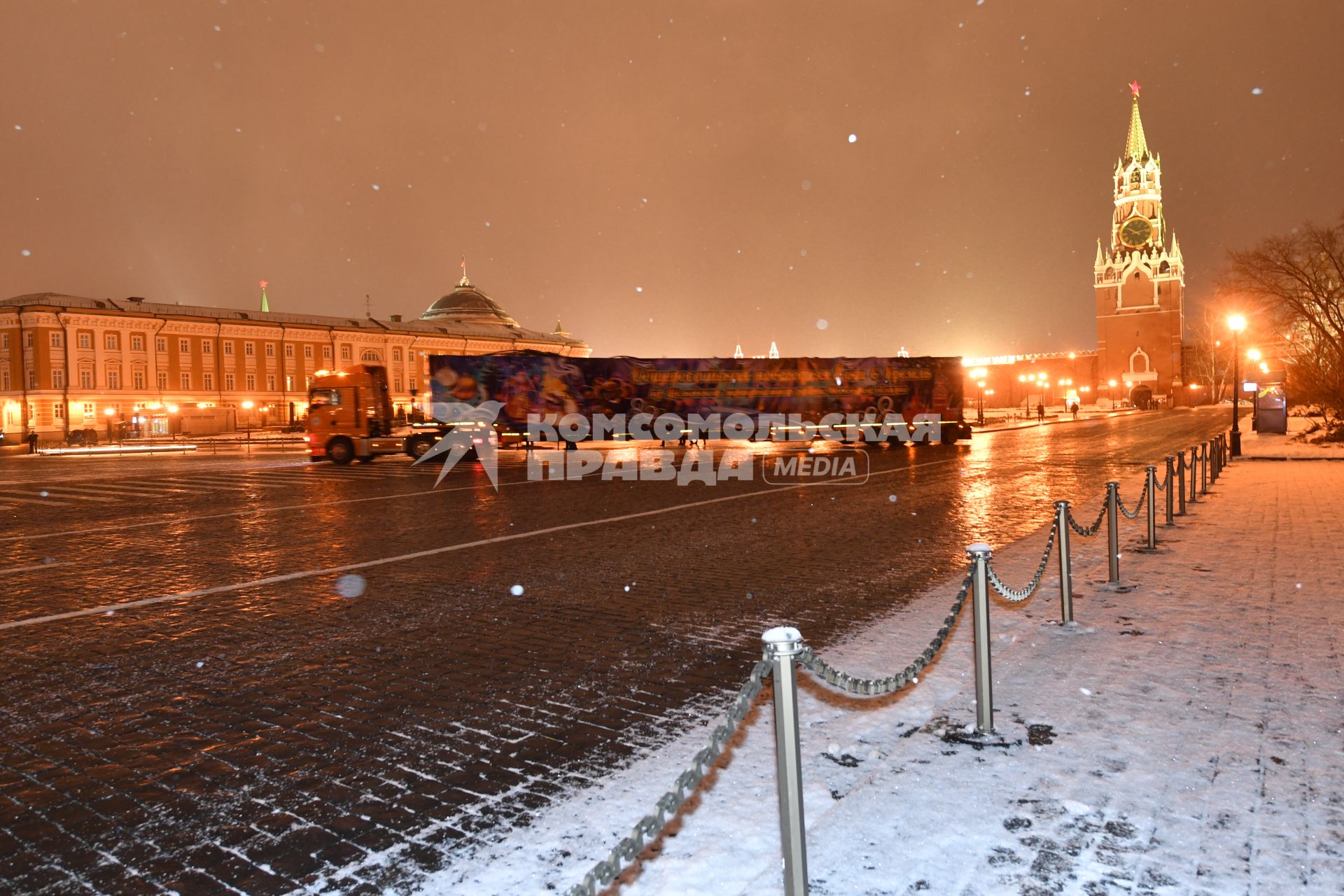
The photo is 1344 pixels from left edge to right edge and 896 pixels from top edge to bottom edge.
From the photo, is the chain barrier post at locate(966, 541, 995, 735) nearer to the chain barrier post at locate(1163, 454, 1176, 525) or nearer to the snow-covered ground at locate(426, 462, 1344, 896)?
the snow-covered ground at locate(426, 462, 1344, 896)

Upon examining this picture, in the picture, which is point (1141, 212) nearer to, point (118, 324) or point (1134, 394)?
point (1134, 394)

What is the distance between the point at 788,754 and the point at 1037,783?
1.74 meters

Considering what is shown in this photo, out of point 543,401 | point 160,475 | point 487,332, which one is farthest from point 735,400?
point 487,332

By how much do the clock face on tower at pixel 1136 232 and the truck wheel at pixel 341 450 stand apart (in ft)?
424

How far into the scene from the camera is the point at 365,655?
6.50 metres

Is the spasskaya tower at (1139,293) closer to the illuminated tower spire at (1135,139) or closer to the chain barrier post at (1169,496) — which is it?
the illuminated tower spire at (1135,139)

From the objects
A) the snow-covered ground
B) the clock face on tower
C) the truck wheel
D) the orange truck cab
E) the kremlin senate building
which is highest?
the clock face on tower

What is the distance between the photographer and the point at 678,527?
42.9ft

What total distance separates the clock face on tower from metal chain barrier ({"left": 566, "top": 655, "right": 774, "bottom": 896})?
478 feet

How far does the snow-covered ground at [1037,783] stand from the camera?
10.8 ft

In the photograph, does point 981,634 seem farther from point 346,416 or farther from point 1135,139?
point 1135,139

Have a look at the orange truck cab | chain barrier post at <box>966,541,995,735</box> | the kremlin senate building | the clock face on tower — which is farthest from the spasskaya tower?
chain barrier post at <box>966,541,995,735</box>

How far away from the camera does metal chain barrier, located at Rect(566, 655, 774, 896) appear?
2424 millimetres

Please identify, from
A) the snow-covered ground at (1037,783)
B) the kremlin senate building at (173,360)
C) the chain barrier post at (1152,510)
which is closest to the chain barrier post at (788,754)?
the snow-covered ground at (1037,783)
